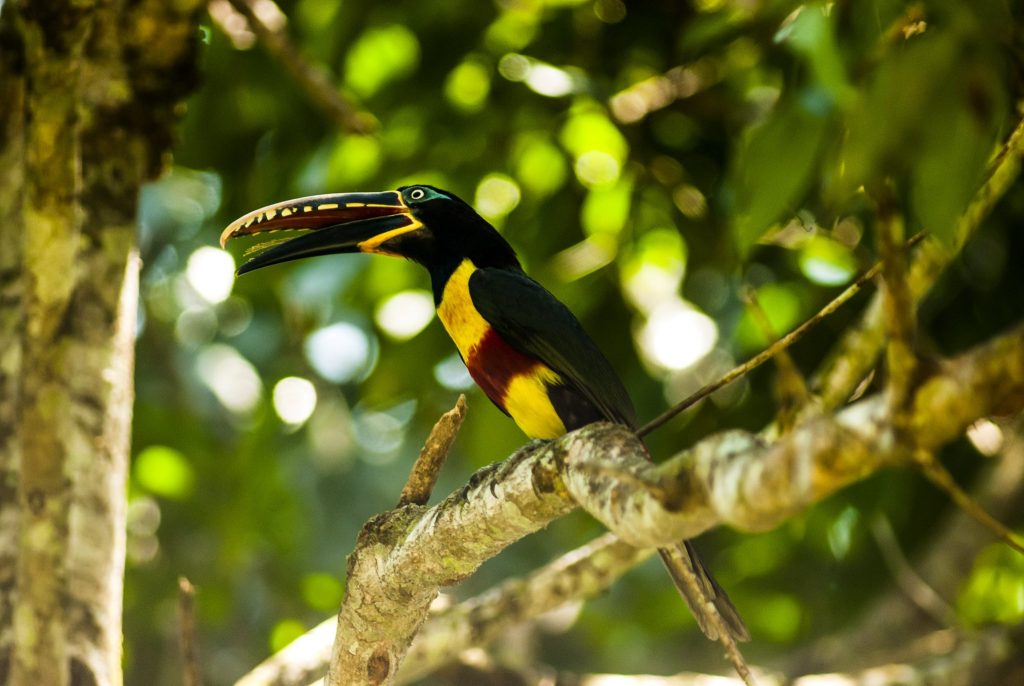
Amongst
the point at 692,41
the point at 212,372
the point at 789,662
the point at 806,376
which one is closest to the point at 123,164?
the point at 692,41

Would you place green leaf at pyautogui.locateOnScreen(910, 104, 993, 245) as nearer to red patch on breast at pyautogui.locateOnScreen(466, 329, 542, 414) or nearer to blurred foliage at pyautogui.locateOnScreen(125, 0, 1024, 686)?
blurred foliage at pyautogui.locateOnScreen(125, 0, 1024, 686)

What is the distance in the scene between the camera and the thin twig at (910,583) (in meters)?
4.95

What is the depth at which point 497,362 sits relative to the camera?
150 inches

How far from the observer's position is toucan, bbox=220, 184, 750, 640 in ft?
12.2

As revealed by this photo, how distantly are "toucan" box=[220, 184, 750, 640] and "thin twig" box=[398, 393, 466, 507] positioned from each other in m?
0.84

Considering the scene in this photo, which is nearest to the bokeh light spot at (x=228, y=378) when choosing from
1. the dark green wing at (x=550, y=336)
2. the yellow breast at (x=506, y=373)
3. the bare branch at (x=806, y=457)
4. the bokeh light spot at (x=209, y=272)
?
the bokeh light spot at (x=209, y=272)

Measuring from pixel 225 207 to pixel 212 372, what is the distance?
77.5 inches

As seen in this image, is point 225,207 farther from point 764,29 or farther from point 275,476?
point 764,29

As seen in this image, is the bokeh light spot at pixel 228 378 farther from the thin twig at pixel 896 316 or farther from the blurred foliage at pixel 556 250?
the thin twig at pixel 896 316

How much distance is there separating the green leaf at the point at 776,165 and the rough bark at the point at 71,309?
172 cm

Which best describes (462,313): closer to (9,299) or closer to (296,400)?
(9,299)

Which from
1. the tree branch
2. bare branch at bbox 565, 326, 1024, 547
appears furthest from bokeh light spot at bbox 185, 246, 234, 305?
bare branch at bbox 565, 326, 1024, 547

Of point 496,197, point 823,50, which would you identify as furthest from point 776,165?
point 496,197

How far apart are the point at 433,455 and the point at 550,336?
0.93m
